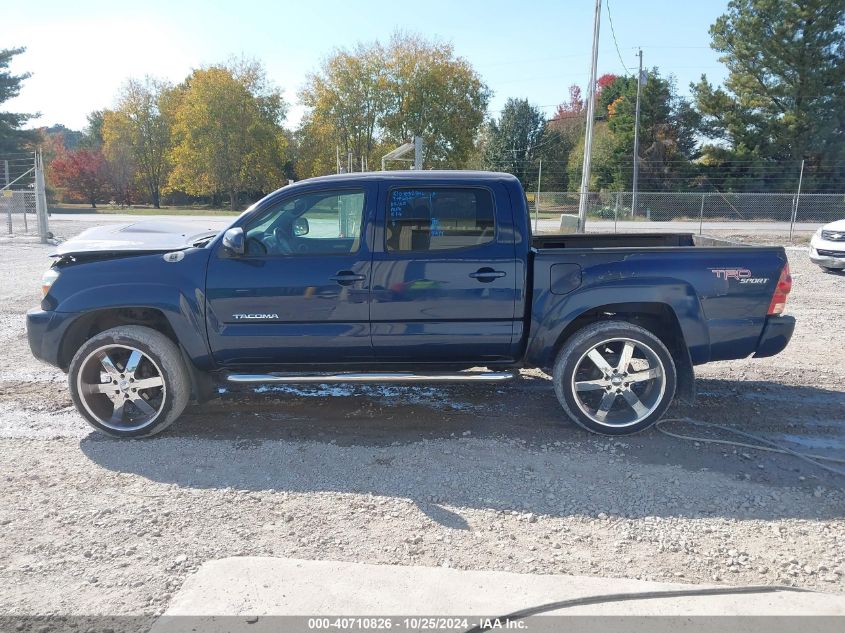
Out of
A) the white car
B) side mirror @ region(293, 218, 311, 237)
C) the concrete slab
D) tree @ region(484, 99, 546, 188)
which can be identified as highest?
tree @ region(484, 99, 546, 188)

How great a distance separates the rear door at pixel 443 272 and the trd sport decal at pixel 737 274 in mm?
1419

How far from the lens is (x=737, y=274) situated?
15.0ft

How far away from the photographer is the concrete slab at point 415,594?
2.79 metres

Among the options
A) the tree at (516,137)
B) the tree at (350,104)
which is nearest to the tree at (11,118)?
the tree at (350,104)

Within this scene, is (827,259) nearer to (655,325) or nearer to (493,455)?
(655,325)

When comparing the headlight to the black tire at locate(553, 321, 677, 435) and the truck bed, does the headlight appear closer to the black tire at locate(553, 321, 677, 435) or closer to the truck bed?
the black tire at locate(553, 321, 677, 435)

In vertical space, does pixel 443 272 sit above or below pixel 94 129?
below

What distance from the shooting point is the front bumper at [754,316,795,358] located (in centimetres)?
464

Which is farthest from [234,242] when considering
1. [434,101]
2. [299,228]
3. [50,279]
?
[434,101]

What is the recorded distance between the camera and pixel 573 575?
3.07 meters

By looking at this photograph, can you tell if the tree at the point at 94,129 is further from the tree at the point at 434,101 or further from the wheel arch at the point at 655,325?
the wheel arch at the point at 655,325

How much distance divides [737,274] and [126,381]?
442 cm

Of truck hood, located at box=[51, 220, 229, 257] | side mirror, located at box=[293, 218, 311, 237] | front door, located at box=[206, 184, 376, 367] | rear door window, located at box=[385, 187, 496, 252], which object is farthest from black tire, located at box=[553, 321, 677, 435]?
truck hood, located at box=[51, 220, 229, 257]

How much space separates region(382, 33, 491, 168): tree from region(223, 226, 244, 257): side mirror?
39.3 metres
